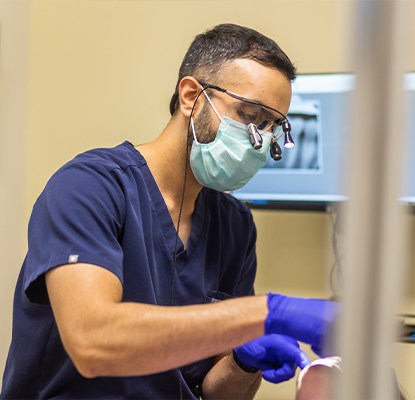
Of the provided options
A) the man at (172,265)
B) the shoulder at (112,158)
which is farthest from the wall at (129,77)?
the shoulder at (112,158)

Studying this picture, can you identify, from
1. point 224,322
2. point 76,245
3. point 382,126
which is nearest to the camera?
point 382,126

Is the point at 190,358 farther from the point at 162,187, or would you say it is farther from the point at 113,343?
the point at 162,187

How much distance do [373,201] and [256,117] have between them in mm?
950

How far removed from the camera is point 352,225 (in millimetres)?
453

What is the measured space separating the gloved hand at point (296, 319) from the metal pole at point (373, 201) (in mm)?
505

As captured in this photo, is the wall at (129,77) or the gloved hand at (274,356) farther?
the wall at (129,77)

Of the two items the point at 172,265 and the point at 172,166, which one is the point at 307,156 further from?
the point at 172,265

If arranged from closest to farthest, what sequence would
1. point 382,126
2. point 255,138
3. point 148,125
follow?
1. point 382,126
2. point 255,138
3. point 148,125

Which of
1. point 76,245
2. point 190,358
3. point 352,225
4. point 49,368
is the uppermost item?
point 352,225

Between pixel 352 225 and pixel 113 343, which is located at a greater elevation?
pixel 352 225

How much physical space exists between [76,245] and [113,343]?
0.61 ft

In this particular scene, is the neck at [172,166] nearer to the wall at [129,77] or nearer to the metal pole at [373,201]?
the wall at [129,77]

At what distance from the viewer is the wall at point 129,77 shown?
2.09 metres

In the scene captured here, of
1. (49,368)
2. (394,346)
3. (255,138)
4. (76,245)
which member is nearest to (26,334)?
(49,368)
